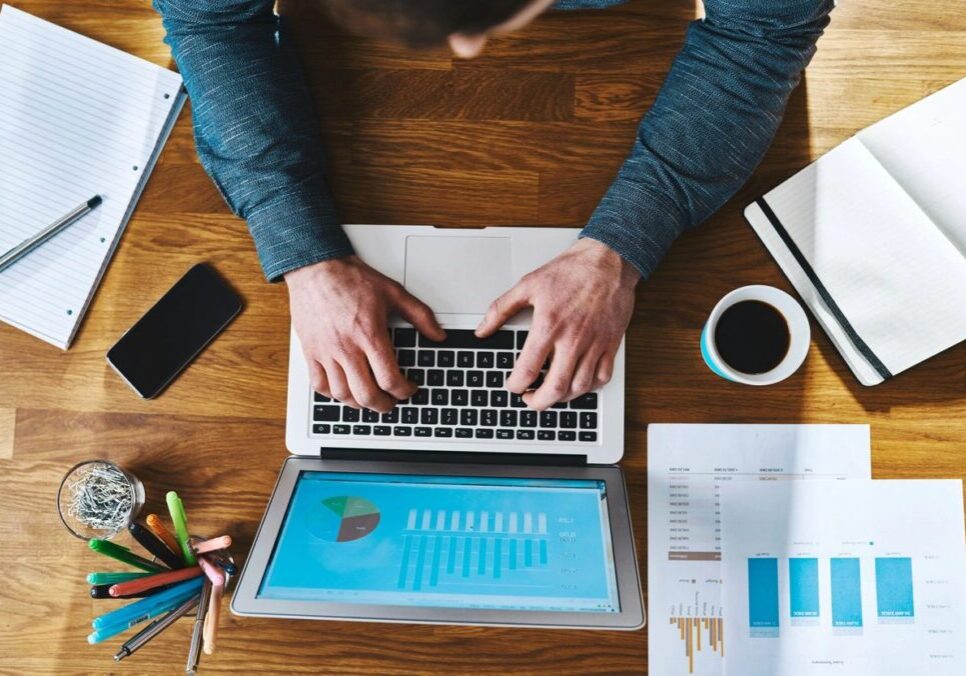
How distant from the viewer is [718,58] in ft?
2.68

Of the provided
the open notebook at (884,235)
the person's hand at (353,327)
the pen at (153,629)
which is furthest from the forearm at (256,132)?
the open notebook at (884,235)

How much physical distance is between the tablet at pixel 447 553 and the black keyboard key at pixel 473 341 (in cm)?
15

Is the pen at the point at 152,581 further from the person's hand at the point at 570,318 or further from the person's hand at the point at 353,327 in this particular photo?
the person's hand at the point at 570,318

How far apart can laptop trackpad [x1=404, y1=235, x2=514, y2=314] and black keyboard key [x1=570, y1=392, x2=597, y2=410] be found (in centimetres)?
16

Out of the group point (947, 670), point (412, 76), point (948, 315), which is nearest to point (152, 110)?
point (412, 76)

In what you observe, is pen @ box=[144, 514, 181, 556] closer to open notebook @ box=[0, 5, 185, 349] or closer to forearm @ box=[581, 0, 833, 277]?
open notebook @ box=[0, 5, 185, 349]

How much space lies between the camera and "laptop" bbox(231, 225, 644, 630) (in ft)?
2.21

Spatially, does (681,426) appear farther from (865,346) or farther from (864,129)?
(864,129)

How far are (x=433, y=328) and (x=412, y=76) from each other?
1.12 ft

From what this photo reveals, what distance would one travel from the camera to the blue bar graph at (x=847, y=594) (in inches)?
33.0

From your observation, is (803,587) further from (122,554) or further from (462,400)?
(122,554)

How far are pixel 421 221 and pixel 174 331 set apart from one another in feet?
1.11

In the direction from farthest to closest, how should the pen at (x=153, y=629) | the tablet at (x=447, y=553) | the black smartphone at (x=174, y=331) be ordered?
the black smartphone at (x=174, y=331) < the pen at (x=153, y=629) < the tablet at (x=447, y=553)

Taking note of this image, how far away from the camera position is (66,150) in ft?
3.00
